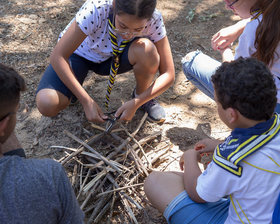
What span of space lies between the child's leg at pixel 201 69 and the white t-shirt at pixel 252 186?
116 centimetres

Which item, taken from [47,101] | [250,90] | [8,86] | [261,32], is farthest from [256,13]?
[47,101]

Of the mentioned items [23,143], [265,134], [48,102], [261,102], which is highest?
[261,102]

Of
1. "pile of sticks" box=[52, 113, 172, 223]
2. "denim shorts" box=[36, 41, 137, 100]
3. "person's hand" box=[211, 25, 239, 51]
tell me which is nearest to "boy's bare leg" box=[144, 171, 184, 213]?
"pile of sticks" box=[52, 113, 172, 223]

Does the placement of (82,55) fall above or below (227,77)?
below

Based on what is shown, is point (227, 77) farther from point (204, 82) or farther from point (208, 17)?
point (208, 17)

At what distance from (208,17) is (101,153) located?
2568 millimetres

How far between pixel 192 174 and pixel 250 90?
632mm

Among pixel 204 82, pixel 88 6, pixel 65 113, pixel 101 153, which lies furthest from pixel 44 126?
pixel 204 82

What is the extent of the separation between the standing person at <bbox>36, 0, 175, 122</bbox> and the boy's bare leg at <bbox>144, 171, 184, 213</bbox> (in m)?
0.59

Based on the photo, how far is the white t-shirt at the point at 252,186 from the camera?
1.30 metres

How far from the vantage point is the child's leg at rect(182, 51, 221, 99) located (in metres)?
2.46

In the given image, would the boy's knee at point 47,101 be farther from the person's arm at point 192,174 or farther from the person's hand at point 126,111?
the person's arm at point 192,174

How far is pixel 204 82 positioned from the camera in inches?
98.7

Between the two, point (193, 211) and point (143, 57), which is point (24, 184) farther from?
point (143, 57)
